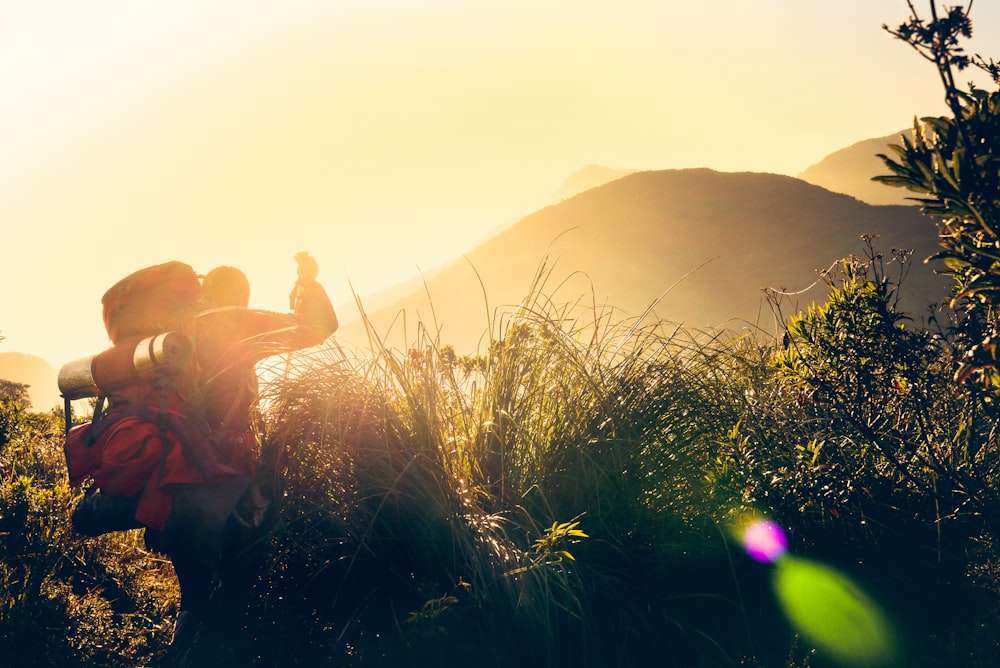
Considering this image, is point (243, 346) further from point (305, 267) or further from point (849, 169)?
point (849, 169)

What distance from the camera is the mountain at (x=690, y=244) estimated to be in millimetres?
39156

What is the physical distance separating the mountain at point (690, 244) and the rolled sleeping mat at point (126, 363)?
3035cm

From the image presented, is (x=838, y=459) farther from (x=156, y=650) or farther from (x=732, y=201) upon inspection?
(x=732, y=201)

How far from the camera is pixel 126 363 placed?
126 inches

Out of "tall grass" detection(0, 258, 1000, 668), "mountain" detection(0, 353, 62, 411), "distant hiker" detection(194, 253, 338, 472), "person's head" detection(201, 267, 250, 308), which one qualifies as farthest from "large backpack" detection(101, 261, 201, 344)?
"mountain" detection(0, 353, 62, 411)

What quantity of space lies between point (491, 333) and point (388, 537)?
3.67 ft

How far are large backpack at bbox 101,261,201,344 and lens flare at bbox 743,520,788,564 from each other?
8.70ft

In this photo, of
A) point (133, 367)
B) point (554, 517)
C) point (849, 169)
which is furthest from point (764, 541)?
point (849, 169)

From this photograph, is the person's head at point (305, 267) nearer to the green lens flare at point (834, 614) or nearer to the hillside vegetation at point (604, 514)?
the hillside vegetation at point (604, 514)

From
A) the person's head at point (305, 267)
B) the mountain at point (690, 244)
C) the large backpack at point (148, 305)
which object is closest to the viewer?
the large backpack at point (148, 305)

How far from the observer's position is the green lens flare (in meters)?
2.81

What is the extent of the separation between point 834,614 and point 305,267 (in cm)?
277

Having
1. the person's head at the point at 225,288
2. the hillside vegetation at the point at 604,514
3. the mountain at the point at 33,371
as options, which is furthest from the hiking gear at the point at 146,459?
the mountain at the point at 33,371

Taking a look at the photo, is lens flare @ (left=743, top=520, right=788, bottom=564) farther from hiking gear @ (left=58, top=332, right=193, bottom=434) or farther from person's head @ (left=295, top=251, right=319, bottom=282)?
hiking gear @ (left=58, top=332, right=193, bottom=434)
